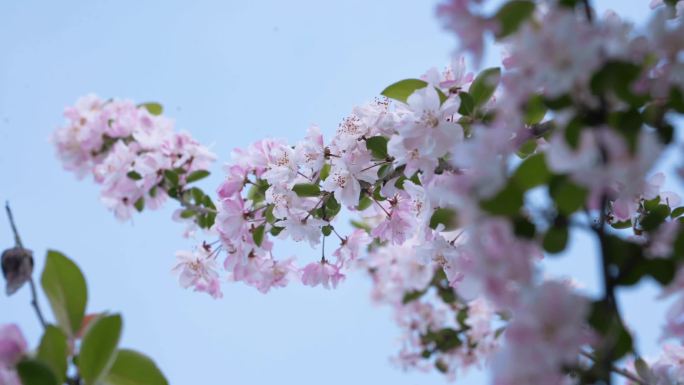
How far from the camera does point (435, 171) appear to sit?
139cm

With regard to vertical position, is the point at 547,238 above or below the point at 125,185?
above

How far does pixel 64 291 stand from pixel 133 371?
150 mm

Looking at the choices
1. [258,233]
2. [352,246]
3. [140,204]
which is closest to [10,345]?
[258,233]

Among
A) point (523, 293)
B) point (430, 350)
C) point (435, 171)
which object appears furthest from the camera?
point (430, 350)

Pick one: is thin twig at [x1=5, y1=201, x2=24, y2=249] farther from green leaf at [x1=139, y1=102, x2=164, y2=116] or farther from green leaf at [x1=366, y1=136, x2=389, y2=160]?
green leaf at [x1=139, y1=102, x2=164, y2=116]

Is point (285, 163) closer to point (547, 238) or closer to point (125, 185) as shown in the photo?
point (125, 185)

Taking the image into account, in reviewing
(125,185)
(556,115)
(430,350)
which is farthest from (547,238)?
(430,350)

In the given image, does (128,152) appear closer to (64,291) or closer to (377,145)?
(377,145)

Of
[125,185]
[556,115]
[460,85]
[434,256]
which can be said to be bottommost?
[434,256]

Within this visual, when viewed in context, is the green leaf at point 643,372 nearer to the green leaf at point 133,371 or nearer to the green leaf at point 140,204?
the green leaf at point 133,371

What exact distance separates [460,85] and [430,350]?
7.33 feet

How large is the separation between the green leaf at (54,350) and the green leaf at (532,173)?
608 millimetres

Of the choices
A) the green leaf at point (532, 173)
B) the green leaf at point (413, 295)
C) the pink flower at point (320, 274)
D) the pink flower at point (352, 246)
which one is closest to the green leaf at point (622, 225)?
the pink flower at point (352, 246)

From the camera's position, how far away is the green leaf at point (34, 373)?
77cm
